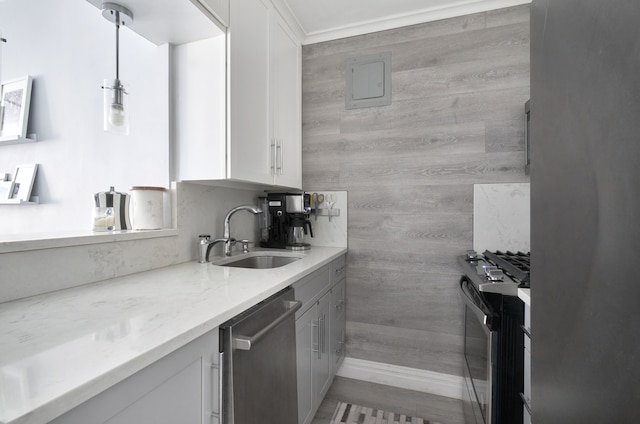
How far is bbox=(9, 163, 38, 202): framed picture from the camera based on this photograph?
1.84m

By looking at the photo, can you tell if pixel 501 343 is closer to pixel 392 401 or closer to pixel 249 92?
pixel 392 401

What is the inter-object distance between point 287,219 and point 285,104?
793 mm

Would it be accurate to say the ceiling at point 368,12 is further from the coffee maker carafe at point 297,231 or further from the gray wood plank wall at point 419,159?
the coffee maker carafe at point 297,231

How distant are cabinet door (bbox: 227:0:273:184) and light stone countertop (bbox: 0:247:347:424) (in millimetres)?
612

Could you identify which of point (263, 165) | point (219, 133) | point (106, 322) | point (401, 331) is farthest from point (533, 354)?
point (401, 331)

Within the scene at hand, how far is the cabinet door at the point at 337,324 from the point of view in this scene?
192 cm

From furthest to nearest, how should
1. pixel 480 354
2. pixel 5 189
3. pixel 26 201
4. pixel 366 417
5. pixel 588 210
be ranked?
pixel 5 189 < pixel 26 201 < pixel 366 417 < pixel 480 354 < pixel 588 210

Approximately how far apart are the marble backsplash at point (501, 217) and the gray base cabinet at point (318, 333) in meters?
0.95

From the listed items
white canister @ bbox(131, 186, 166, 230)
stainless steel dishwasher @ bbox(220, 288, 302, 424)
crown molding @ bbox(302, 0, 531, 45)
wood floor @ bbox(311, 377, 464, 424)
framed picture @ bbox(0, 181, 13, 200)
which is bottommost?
wood floor @ bbox(311, 377, 464, 424)

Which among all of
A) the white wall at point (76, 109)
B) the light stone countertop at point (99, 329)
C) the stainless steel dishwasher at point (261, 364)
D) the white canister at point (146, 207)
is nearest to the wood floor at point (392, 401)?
the stainless steel dishwasher at point (261, 364)

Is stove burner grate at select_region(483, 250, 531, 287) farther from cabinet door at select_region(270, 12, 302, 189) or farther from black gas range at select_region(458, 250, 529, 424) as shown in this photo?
cabinet door at select_region(270, 12, 302, 189)

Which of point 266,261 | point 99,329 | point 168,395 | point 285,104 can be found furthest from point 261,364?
point 285,104

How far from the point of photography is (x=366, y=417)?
1714 millimetres

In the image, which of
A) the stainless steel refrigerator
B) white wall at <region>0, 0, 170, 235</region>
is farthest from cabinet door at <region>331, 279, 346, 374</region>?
the stainless steel refrigerator
